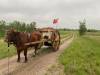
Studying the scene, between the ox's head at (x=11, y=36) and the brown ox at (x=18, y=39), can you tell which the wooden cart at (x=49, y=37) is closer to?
the brown ox at (x=18, y=39)

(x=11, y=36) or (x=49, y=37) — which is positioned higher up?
(x=11, y=36)

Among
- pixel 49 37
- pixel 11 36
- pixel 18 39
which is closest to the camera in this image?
pixel 11 36

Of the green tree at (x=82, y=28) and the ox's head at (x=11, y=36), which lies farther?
the green tree at (x=82, y=28)

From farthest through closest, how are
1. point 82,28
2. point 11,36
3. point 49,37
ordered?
point 82,28, point 49,37, point 11,36

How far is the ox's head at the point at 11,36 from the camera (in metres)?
14.3

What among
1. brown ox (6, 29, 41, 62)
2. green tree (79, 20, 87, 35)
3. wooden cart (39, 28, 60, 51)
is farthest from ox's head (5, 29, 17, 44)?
green tree (79, 20, 87, 35)

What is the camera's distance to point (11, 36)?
14.5m

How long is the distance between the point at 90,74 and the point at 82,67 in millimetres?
576

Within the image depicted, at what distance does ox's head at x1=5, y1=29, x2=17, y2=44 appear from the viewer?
47.1ft

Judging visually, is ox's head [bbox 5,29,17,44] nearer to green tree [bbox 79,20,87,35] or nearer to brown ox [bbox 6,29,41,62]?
brown ox [bbox 6,29,41,62]

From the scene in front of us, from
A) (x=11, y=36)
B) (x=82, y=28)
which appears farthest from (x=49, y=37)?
(x=82, y=28)

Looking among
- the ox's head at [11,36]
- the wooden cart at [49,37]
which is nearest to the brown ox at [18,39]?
the ox's head at [11,36]

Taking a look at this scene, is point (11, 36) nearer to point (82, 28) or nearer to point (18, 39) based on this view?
point (18, 39)

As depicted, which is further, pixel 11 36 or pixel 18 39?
pixel 18 39
